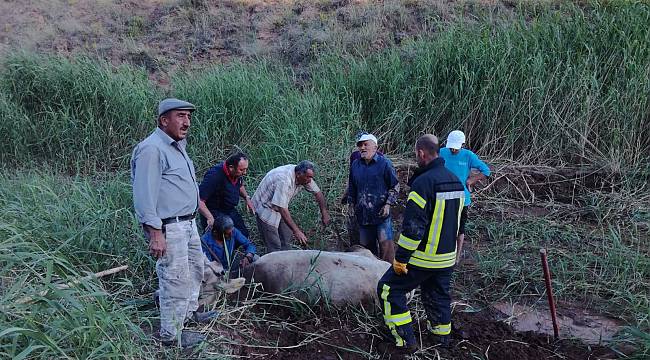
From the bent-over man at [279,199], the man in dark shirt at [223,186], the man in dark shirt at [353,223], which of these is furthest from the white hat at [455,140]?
the man in dark shirt at [223,186]

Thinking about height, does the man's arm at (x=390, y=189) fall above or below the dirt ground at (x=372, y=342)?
above

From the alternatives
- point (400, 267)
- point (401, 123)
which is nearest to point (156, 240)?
point (400, 267)

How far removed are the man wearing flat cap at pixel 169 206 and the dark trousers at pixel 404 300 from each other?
4.33 ft

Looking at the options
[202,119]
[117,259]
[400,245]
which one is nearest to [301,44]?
[202,119]

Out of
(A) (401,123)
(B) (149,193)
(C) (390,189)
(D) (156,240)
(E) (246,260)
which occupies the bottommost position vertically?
(E) (246,260)

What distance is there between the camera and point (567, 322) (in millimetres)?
4988

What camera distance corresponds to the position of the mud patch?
15.6 ft

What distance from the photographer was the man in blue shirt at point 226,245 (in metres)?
5.22

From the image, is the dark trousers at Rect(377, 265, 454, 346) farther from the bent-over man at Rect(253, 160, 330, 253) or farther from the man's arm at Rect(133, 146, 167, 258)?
the bent-over man at Rect(253, 160, 330, 253)

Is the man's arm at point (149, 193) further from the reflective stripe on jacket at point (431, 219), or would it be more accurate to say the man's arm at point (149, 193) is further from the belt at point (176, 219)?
the reflective stripe on jacket at point (431, 219)

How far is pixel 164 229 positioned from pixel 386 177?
250 centimetres

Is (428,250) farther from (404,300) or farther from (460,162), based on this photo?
(460,162)

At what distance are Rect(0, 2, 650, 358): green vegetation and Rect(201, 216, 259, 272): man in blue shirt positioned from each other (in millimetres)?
544

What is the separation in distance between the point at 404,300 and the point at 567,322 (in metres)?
1.67
